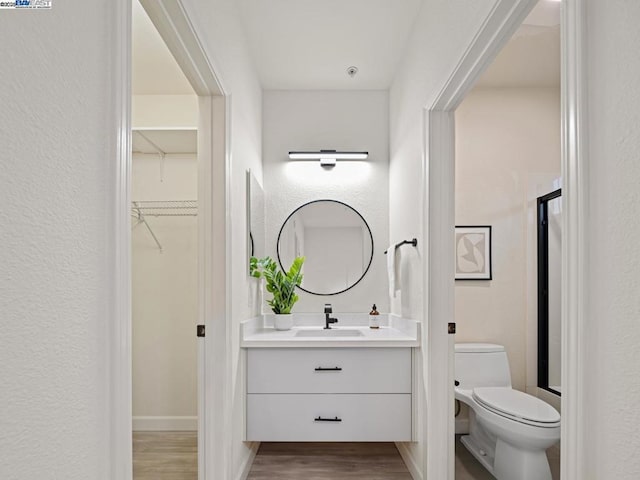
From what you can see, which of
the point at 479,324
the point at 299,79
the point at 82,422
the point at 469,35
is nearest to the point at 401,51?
the point at 299,79

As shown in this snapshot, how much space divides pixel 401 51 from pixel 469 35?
139 cm

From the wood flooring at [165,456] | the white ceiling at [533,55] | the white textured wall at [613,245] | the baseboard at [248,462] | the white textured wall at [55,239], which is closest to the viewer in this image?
the white textured wall at [55,239]

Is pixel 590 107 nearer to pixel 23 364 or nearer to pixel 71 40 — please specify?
pixel 71 40

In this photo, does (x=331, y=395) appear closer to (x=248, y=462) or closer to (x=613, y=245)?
(x=248, y=462)

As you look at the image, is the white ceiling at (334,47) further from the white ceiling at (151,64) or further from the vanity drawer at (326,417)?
the vanity drawer at (326,417)

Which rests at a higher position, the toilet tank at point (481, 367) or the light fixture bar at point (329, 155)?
the light fixture bar at point (329, 155)

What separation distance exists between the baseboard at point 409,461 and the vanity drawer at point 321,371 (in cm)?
44

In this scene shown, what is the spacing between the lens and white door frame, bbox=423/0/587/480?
1068mm

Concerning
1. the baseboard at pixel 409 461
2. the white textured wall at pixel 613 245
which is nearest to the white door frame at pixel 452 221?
the white textured wall at pixel 613 245

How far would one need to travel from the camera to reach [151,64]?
308 cm

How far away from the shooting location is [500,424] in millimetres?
2592

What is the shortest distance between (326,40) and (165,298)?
2.17 metres

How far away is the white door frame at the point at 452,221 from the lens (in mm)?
1068

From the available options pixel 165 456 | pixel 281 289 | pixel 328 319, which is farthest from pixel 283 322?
pixel 165 456
